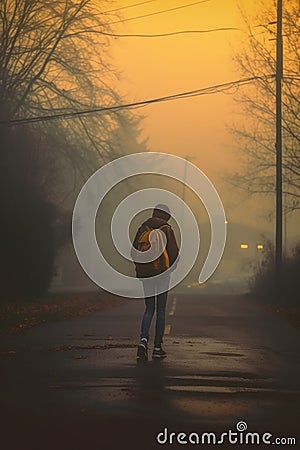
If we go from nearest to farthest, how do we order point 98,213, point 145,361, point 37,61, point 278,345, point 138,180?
point 145,361
point 278,345
point 37,61
point 138,180
point 98,213

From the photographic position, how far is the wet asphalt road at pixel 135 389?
7.45m

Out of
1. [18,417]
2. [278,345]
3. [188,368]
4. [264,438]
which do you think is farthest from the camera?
[278,345]

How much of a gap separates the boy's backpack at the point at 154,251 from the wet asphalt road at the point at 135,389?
1198 millimetres

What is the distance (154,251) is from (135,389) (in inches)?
142

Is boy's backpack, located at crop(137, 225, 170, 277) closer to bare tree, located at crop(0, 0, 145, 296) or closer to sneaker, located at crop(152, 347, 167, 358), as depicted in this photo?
sneaker, located at crop(152, 347, 167, 358)

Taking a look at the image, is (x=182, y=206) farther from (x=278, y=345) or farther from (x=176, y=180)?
(x=278, y=345)

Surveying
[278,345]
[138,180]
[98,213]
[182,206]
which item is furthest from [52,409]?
[182,206]

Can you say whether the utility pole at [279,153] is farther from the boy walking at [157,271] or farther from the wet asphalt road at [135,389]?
the boy walking at [157,271]

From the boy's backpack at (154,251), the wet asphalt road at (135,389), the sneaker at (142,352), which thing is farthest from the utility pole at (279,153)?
the sneaker at (142,352)

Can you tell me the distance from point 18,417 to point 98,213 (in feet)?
139

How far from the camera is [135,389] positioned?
31.8 ft

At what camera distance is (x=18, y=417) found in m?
8.04

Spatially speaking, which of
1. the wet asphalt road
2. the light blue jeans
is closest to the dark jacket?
the light blue jeans

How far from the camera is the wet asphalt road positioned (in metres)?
7.45
